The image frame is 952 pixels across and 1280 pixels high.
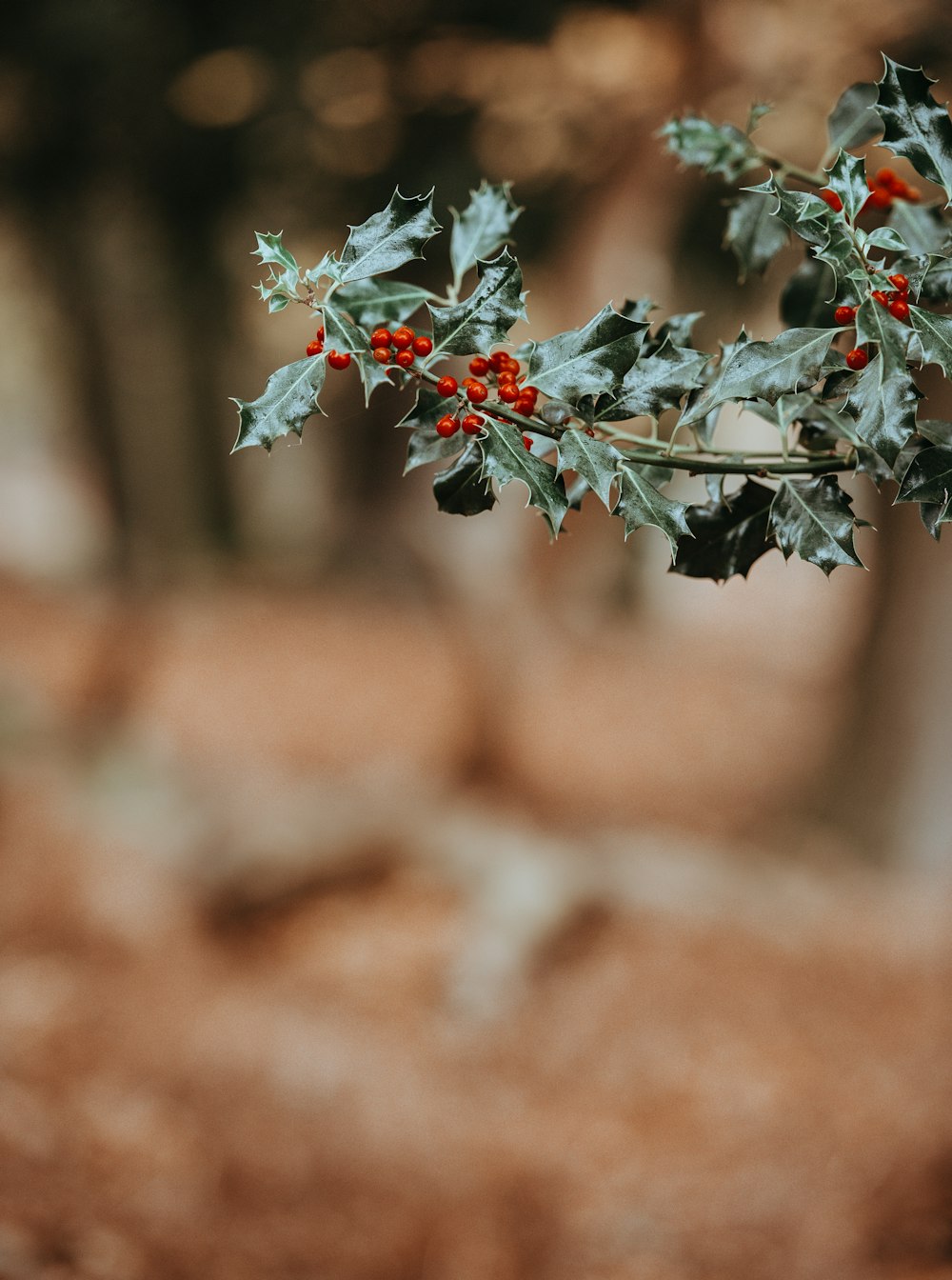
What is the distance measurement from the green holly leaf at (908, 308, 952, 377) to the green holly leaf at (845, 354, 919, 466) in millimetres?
43

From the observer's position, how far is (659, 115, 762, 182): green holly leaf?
1.50m

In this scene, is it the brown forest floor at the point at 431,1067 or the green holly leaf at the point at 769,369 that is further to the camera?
the brown forest floor at the point at 431,1067

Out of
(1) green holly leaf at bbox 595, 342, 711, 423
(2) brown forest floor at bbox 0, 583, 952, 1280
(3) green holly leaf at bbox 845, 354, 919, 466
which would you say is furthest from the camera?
(2) brown forest floor at bbox 0, 583, 952, 1280

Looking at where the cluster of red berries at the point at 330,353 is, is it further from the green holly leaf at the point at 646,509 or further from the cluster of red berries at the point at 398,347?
the green holly leaf at the point at 646,509

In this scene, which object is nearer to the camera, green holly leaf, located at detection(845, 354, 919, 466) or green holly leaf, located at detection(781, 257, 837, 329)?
green holly leaf, located at detection(845, 354, 919, 466)

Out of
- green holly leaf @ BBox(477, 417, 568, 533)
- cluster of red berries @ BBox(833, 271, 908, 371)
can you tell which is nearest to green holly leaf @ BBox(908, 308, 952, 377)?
cluster of red berries @ BBox(833, 271, 908, 371)

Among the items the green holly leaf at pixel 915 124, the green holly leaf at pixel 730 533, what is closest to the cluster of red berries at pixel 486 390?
the green holly leaf at pixel 730 533

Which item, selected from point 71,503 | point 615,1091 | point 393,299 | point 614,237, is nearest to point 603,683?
point 614,237

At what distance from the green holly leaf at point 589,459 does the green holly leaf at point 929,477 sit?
0.36 metres

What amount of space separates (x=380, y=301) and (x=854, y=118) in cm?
91

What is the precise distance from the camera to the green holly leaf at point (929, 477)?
1104 millimetres

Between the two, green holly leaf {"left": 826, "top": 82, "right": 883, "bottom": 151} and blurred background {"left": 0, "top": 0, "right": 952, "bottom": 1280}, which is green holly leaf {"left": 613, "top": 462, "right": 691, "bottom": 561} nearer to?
green holly leaf {"left": 826, "top": 82, "right": 883, "bottom": 151}

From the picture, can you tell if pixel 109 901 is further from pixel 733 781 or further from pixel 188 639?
pixel 733 781

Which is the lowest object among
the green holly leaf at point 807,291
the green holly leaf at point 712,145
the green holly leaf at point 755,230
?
the green holly leaf at point 807,291
